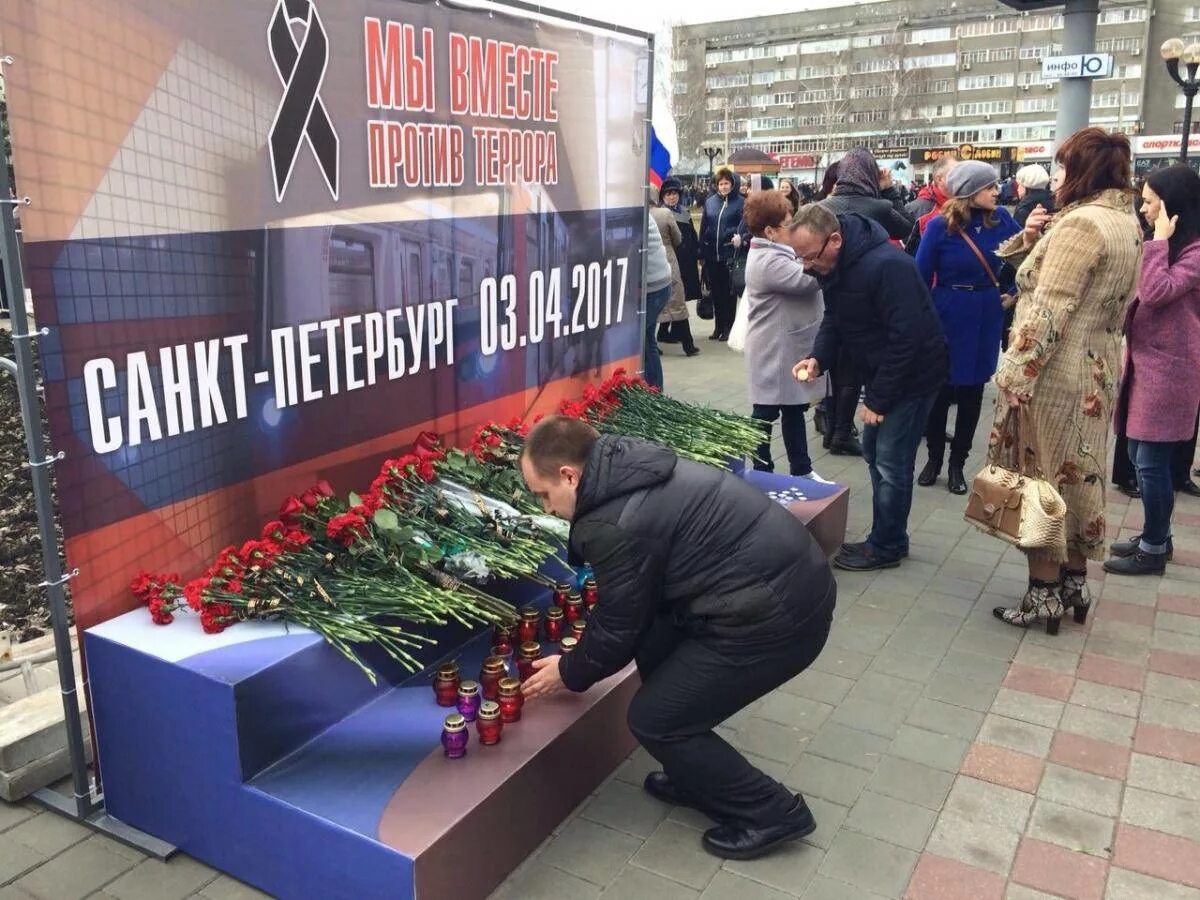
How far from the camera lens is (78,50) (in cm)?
256

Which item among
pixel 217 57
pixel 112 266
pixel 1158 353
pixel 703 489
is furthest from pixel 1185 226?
pixel 112 266

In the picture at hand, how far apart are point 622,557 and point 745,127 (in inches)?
3537

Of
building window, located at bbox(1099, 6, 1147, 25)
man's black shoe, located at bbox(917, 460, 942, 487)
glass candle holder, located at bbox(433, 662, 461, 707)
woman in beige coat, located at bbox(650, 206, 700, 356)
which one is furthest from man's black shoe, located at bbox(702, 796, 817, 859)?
building window, located at bbox(1099, 6, 1147, 25)

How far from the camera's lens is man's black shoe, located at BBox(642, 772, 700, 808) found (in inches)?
122

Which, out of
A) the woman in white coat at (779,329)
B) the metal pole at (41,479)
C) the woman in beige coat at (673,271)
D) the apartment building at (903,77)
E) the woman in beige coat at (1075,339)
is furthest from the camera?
the apartment building at (903,77)

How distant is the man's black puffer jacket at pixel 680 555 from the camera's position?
8.42 feet

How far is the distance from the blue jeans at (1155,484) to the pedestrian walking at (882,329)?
3.39 feet

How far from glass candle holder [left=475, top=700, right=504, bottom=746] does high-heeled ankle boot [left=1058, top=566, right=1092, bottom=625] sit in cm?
270

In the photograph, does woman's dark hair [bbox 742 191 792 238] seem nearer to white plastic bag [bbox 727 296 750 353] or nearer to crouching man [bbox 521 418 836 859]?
white plastic bag [bbox 727 296 750 353]

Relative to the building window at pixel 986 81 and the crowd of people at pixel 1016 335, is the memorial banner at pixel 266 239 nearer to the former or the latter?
the crowd of people at pixel 1016 335

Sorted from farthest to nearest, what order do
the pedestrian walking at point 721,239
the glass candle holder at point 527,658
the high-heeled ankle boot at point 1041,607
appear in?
1. the pedestrian walking at point 721,239
2. the high-heeled ankle boot at point 1041,607
3. the glass candle holder at point 527,658

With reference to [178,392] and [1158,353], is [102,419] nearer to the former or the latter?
[178,392]

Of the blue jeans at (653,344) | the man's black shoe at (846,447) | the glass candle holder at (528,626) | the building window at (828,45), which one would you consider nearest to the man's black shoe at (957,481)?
the man's black shoe at (846,447)

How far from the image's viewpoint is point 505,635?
345 cm
